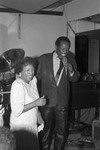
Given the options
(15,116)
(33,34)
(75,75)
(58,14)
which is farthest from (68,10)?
(15,116)

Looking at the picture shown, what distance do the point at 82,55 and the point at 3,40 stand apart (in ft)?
4.61

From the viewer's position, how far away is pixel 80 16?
4.16 m

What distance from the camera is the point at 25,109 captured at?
7.11ft

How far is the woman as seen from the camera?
2.15 meters

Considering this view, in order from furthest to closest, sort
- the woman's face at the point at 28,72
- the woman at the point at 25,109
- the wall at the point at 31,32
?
the wall at the point at 31,32, the woman's face at the point at 28,72, the woman at the point at 25,109

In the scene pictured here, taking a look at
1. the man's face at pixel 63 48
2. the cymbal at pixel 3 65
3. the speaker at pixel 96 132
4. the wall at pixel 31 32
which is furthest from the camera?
the wall at pixel 31 32

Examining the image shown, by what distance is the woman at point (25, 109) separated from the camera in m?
2.15

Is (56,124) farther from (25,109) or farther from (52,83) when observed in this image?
(25,109)

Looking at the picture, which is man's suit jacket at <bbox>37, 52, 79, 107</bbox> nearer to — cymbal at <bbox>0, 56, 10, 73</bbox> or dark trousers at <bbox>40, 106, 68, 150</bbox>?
dark trousers at <bbox>40, 106, 68, 150</bbox>

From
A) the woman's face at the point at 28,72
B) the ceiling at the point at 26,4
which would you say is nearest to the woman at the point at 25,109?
the woman's face at the point at 28,72

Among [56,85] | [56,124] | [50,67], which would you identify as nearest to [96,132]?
[56,124]

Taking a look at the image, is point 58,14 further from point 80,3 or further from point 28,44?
point 28,44

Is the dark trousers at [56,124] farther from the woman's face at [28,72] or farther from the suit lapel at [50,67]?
the woman's face at [28,72]

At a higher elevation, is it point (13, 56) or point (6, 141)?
point (13, 56)
